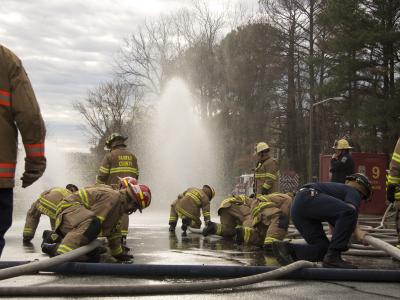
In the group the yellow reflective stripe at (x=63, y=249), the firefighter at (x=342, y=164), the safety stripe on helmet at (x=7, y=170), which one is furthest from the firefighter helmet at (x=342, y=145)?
the safety stripe on helmet at (x=7, y=170)

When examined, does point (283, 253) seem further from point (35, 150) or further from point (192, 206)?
point (192, 206)

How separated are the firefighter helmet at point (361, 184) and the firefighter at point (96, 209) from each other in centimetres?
216

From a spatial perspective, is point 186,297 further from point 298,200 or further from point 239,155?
point 239,155

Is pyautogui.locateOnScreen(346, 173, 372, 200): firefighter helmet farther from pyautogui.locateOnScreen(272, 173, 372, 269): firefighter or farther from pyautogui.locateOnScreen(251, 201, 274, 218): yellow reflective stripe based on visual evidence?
pyautogui.locateOnScreen(251, 201, 274, 218): yellow reflective stripe

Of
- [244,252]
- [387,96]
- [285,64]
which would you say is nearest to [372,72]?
[387,96]

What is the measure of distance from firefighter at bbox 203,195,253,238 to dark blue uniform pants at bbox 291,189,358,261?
3.32 meters

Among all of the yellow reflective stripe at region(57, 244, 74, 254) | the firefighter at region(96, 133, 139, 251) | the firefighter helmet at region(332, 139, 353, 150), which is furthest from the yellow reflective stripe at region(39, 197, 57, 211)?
the firefighter helmet at region(332, 139, 353, 150)

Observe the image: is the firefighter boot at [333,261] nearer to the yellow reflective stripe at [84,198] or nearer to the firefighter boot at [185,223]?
the yellow reflective stripe at [84,198]

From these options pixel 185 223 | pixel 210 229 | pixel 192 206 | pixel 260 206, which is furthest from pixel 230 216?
pixel 260 206

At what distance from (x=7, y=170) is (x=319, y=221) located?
3.51 metres

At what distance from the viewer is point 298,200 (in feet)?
20.6

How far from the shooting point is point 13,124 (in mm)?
4008

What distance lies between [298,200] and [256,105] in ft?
102

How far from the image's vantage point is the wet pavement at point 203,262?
184 inches
